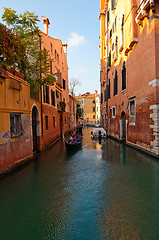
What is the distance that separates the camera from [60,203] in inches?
184

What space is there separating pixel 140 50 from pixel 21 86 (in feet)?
24.1

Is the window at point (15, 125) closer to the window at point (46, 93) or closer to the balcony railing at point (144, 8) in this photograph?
the window at point (46, 93)

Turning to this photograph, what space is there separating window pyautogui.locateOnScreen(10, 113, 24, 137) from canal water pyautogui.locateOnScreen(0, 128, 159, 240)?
1.61 meters

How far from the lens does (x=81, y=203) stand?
182 inches

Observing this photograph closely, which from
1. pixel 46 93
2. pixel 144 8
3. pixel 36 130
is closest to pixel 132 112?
pixel 144 8

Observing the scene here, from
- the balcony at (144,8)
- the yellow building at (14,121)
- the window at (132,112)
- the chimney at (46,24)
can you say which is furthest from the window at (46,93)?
the balcony at (144,8)

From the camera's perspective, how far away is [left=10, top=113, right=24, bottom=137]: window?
743 centimetres

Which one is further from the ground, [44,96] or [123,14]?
[123,14]

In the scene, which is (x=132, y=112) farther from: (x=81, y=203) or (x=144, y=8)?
(x=81, y=203)

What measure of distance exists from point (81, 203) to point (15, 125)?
188 inches

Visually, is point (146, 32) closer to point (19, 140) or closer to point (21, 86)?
point (21, 86)

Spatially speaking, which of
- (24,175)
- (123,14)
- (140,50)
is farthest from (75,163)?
(123,14)

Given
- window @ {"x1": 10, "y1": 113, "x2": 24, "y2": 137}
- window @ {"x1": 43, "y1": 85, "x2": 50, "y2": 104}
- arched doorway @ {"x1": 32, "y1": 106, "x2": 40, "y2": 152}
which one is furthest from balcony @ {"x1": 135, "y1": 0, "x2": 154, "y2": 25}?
window @ {"x1": 10, "y1": 113, "x2": 24, "y2": 137}

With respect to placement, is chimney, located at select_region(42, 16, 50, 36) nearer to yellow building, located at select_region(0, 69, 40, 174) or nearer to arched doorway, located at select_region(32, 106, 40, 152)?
arched doorway, located at select_region(32, 106, 40, 152)
